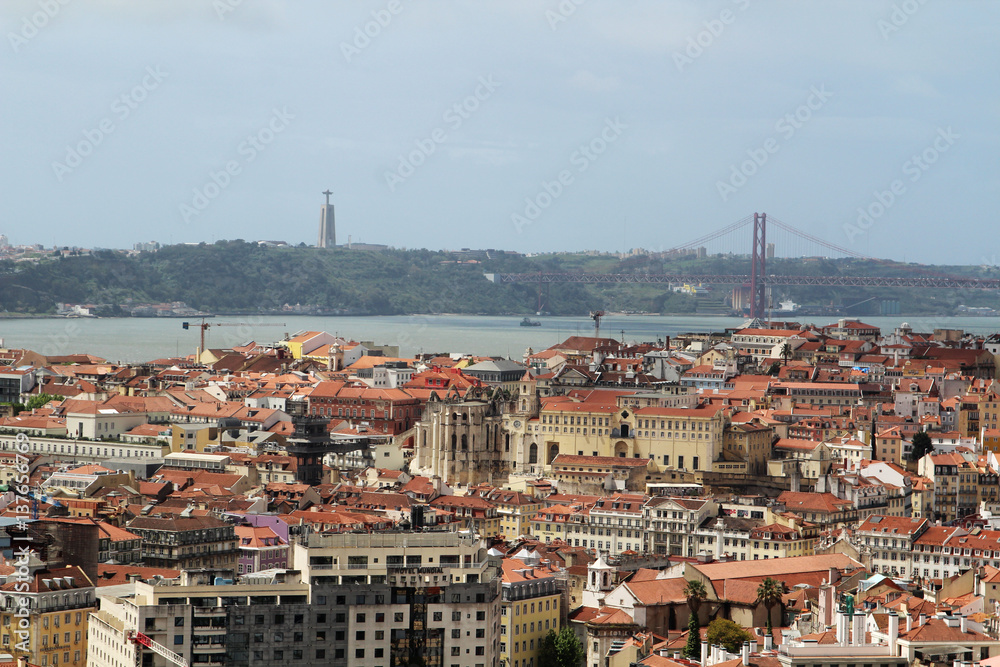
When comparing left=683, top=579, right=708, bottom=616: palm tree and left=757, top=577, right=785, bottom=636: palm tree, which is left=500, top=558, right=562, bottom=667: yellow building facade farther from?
left=757, top=577, right=785, bottom=636: palm tree

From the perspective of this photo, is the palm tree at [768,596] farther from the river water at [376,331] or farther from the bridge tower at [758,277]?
the bridge tower at [758,277]

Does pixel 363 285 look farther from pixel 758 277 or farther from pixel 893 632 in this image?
pixel 893 632

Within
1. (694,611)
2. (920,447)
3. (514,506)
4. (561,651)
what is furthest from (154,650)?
(920,447)

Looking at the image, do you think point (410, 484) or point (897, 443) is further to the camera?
point (897, 443)

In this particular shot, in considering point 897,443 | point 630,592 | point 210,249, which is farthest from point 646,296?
point 630,592

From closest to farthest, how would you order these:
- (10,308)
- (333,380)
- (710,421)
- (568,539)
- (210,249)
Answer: (568,539), (710,421), (333,380), (10,308), (210,249)

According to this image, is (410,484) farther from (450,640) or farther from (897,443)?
(450,640)

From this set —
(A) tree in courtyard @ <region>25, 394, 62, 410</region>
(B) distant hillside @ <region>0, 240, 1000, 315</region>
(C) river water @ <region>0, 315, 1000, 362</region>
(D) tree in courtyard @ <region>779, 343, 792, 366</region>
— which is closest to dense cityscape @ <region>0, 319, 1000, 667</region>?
(D) tree in courtyard @ <region>779, 343, 792, 366</region>

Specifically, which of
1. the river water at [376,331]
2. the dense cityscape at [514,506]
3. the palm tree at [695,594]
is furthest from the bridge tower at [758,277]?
the palm tree at [695,594]
